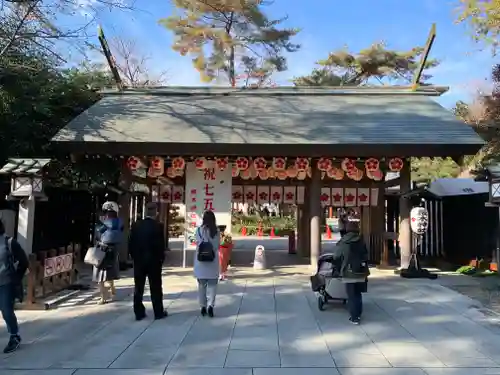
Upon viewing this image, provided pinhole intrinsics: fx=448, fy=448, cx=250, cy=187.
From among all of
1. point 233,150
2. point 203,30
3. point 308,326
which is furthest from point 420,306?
point 203,30

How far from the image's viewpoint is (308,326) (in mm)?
7219

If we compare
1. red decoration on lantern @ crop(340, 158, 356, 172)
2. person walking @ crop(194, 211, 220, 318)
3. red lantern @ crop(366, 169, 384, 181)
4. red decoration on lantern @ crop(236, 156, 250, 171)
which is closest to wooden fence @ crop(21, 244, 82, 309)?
person walking @ crop(194, 211, 220, 318)

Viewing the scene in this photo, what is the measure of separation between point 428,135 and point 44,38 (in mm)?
9779

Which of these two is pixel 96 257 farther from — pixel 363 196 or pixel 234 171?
pixel 363 196

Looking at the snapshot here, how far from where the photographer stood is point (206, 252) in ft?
25.0

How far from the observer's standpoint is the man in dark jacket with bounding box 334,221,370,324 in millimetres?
7359

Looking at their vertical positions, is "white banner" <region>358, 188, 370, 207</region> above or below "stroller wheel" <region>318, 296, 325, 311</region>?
above

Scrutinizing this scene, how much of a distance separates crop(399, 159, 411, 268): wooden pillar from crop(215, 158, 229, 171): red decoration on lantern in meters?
5.16

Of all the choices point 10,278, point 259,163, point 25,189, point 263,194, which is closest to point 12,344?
point 10,278

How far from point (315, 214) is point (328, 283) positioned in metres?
4.95

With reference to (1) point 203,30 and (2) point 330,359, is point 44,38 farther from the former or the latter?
(1) point 203,30

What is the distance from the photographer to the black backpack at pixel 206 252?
7629mm

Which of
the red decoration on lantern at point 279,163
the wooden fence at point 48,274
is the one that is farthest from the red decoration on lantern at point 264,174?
the wooden fence at point 48,274

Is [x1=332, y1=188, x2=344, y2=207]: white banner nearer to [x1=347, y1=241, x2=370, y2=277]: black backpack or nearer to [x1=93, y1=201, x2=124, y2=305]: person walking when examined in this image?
[x1=347, y1=241, x2=370, y2=277]: black backpack
